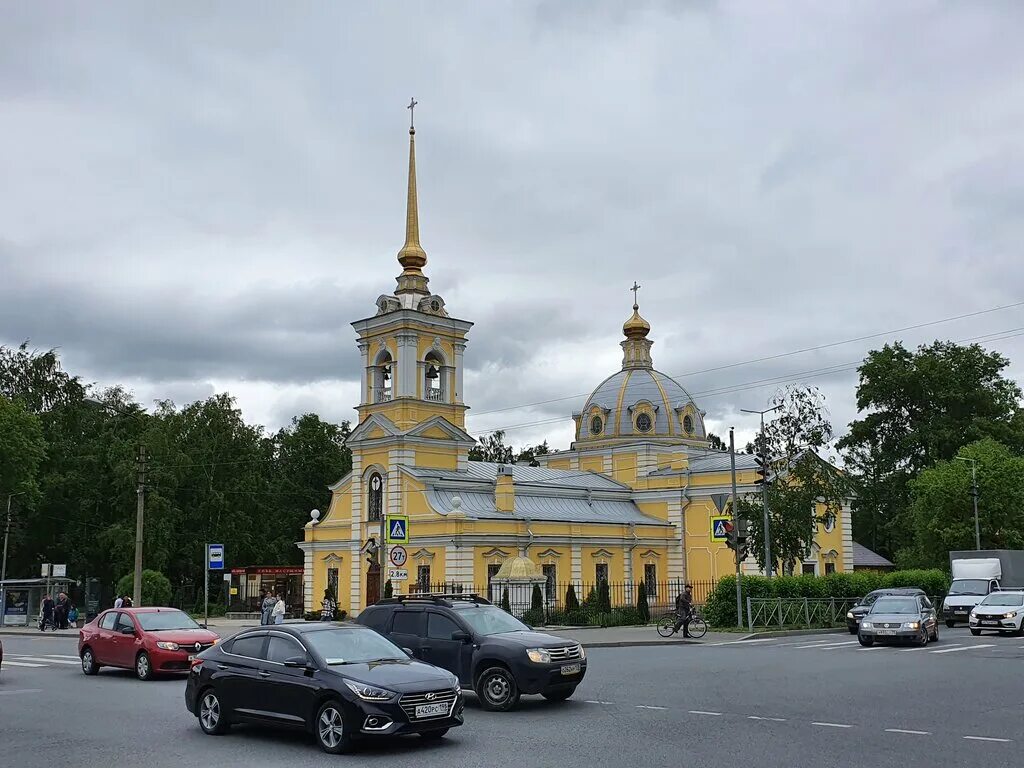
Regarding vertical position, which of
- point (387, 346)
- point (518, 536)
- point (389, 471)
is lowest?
point (518, 536)

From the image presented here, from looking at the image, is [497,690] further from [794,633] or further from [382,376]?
[382,376]

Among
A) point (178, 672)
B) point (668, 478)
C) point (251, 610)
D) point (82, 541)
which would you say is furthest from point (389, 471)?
point (178, 672)

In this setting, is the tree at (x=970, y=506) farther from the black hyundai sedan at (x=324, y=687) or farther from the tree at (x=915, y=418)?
the black hyundai sedan at (x=324, y=687)

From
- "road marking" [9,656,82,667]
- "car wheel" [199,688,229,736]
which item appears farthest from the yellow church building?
"car wheel" [199,688,229,736]

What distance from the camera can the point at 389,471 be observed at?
165ft

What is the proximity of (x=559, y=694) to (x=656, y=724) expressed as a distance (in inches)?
101

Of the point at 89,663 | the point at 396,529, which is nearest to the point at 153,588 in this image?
the point at 396,529

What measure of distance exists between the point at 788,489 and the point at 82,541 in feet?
145

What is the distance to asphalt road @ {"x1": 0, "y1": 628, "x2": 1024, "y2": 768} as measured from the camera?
11.1 metres

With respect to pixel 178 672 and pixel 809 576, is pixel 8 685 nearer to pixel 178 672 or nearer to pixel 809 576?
pixel 178 672

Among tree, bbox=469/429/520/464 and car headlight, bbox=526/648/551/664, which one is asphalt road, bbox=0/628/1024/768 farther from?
tree, bbox=469/429/520/464

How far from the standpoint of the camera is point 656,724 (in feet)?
43.6

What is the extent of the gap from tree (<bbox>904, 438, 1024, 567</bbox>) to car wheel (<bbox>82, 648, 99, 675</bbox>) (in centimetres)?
4293

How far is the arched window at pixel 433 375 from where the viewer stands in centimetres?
5231
